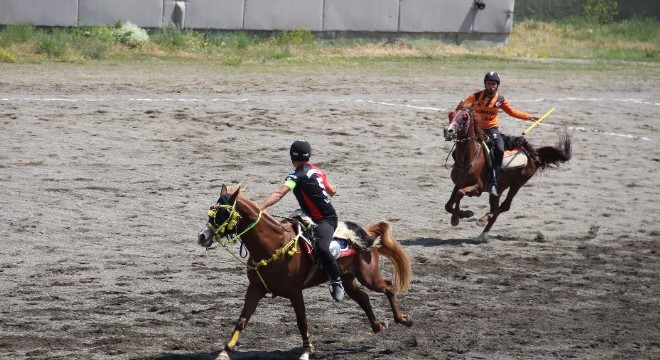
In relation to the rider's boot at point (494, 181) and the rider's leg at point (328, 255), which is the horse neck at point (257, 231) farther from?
the rider's boot at point (494, 181)

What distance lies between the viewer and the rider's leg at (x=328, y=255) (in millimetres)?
10547

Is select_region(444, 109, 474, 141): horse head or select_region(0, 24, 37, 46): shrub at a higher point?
select_region(0, 24, 37, 46): shrub

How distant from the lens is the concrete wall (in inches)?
1230

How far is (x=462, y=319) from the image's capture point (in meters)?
12.3

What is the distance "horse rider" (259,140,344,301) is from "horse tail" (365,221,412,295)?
28.5 inches

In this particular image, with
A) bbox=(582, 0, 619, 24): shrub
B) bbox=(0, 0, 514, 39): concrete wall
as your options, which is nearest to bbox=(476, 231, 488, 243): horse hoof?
bbox=(0, 0, 514, 39): concrete wall

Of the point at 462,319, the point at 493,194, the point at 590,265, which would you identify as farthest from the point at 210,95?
the point at 462,319

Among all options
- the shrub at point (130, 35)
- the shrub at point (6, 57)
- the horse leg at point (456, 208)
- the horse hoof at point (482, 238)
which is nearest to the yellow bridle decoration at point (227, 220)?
the horse leg at point (456, 208)

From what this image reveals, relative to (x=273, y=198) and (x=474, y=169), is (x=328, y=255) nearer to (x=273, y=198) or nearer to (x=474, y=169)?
(x=273, y=198)

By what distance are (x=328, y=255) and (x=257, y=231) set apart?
874 mm

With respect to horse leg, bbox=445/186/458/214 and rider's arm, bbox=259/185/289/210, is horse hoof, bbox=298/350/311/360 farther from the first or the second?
horse leg, bbox=445/186/458/214

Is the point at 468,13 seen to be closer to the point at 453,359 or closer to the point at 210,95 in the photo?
the point at 210,95

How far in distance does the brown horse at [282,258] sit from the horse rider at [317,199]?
17 centimetres

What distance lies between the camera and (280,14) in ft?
113
